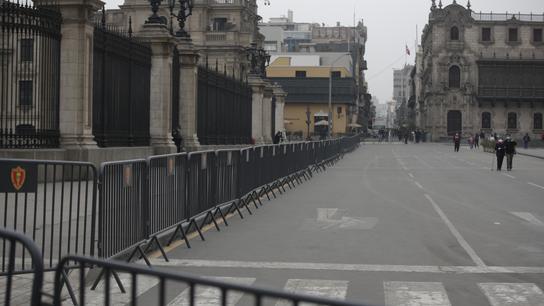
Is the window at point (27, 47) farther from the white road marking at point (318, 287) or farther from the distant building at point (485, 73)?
the distant building at point (485, 73)

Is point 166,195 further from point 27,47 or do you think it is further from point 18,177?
point 27,47

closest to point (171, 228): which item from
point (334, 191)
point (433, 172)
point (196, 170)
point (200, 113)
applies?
point (196, 170)

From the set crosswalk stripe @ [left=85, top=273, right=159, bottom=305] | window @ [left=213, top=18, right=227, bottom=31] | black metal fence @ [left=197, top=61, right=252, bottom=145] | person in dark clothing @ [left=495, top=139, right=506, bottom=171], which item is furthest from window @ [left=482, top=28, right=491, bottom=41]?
crosswalk stripe @ [left=85, top=273, right=159, bottom=305]

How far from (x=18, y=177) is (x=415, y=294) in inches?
176

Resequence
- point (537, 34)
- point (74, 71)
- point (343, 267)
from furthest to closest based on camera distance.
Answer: point (537, 34), point (74, 71), point (343, 267)

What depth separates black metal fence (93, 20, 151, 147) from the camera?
19.9 meters

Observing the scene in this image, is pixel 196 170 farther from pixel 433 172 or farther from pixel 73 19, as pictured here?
pixel 433 172

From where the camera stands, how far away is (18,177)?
7.75m

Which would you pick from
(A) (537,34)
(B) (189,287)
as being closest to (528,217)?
(B) (189,287)

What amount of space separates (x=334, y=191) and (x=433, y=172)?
1140 centimetres

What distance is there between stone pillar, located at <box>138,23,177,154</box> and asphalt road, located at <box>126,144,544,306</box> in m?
6.30

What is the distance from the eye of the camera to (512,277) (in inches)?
342

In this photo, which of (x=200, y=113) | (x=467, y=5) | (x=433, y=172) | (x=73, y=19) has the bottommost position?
(x=433, y=172)

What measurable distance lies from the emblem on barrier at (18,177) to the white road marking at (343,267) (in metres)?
2.18
